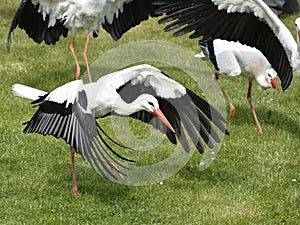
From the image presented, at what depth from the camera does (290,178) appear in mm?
6246

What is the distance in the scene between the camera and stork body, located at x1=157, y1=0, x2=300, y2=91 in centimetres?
589

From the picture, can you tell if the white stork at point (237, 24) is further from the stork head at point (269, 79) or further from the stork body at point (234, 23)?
the stork head at point (269, 79)

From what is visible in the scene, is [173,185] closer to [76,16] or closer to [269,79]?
[76,16]

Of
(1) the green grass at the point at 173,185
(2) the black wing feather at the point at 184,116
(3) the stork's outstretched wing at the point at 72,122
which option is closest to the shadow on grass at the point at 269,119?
(1) the green grass at the point at 173,185

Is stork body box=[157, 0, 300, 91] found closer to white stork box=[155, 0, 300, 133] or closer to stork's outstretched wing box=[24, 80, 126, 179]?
white stork box=[155, 0, 300, 133]

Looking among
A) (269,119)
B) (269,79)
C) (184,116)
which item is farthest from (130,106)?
(269,119)

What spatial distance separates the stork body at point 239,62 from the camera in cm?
761

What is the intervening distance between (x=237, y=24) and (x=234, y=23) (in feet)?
0.10

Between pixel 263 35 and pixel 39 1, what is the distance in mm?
2219

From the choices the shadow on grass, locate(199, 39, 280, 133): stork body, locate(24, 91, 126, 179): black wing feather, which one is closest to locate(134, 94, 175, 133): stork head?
locate(24, 91, 126, 179): black wing feather

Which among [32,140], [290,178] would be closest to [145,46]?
[32,140]

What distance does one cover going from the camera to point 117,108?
5.63 metres

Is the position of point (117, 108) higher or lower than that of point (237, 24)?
lower

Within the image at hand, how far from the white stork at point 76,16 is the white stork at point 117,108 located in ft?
4.17
